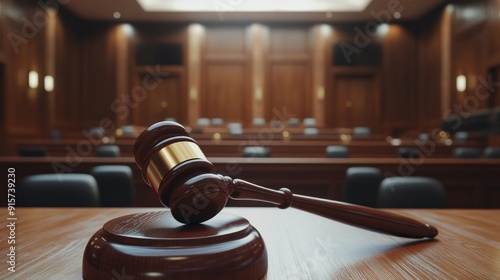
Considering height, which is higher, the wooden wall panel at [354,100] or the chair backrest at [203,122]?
the wooden wall panel at [354,100]

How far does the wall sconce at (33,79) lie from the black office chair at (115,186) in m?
7.68

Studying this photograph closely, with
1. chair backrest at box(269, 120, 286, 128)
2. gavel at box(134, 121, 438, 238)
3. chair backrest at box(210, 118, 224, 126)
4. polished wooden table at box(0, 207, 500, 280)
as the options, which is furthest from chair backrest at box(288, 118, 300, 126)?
gavel at box(134, 121, 438, 238)

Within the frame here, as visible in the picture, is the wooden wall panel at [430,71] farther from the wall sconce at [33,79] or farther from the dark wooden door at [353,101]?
the wall sconce at [33,79]

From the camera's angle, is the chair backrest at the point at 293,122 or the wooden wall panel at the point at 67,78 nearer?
the wooden wall panel at the point at 67,78

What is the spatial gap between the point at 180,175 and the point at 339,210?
311mm

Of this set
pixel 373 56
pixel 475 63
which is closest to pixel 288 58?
pixel 373 56

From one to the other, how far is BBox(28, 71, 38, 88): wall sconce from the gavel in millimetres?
9883

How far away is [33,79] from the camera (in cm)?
938

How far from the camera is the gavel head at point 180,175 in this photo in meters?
0.62

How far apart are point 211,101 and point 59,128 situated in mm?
4209

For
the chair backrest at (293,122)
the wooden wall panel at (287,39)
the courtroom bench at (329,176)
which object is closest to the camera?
the courtroom bench at (329,176)

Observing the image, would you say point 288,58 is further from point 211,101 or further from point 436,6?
point 436,6

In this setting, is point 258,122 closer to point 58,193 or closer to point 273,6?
point 273,6

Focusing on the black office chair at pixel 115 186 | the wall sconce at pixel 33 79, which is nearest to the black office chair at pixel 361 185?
the black office chair at pixel 115 186
